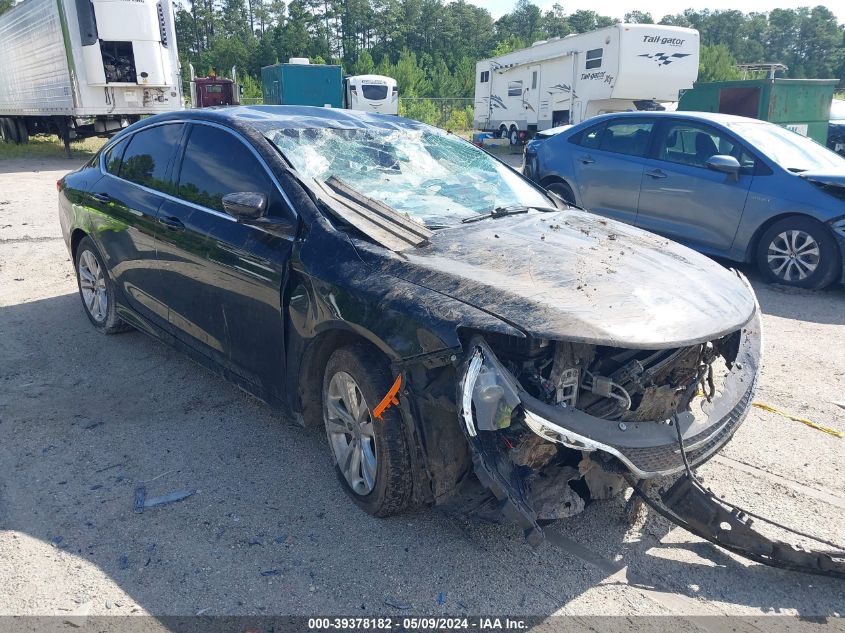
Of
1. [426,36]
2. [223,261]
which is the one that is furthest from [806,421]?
[426,36]

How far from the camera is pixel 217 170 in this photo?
4059mm

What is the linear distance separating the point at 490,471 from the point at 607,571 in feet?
2.51

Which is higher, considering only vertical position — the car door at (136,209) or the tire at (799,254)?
the car door at (136,209)

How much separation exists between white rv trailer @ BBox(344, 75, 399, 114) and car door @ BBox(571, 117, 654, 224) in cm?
2170

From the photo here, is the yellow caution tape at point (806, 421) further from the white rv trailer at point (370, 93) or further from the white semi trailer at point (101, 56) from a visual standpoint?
the white rv trailer at point (370, 93)

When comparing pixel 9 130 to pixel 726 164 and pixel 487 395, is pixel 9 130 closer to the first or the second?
pixel 726 164

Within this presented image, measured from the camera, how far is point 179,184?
434 cm

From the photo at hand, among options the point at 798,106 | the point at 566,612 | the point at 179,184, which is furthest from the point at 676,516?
the point at 798,106

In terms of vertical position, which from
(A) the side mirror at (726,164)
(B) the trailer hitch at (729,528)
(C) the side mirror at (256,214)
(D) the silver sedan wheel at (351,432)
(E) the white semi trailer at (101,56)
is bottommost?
(B) the trailer hitch at (729,528)

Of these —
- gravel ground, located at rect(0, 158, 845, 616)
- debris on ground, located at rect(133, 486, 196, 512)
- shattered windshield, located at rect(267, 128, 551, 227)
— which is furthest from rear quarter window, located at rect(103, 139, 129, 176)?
debris on ground, located at rect(133, 486, 196, 512)

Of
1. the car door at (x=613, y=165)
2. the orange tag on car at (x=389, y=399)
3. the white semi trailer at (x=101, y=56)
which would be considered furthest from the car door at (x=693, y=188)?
the white semi trailer at (x=101, y=56)

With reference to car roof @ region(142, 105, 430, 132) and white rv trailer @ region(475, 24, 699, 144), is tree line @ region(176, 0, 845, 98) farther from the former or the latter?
car roof @ region(142, 105, 430, 132)

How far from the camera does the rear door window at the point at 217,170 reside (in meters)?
3.77

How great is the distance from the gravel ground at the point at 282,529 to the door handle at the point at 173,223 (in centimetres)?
111
